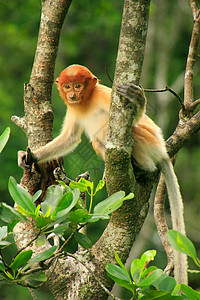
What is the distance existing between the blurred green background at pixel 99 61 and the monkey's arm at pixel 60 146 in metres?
2.54

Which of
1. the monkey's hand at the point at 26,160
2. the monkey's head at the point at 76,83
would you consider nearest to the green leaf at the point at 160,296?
the monkey's hand at the point at 26,160

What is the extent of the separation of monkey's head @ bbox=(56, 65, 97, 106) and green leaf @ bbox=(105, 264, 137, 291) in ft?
6.94

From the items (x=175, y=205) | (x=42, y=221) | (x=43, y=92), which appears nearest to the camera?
(x=42, y=221)

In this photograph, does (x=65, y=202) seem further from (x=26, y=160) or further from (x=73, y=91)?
(x=73, y=91)

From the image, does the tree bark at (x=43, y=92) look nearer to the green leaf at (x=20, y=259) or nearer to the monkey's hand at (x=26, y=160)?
the monkey's hand at (x=26, y=160)

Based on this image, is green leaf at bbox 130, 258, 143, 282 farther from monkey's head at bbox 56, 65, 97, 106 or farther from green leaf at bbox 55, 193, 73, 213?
monkey's head at bbox 56, 65, 97, 106

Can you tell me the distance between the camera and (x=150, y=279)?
65.2 inches

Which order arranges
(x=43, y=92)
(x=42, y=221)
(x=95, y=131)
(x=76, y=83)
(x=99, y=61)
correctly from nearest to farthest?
(x=42, y=221) → (x=43, y=92) → (x=76, y=83) → (x=95, y=131) → (x=99, y=61)

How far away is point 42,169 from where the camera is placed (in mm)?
3053

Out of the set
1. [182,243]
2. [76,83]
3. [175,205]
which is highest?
[76,83]

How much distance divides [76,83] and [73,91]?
0.09 m

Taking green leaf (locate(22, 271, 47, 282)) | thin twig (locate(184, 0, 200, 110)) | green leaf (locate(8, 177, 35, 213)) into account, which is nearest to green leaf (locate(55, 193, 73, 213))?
green leaf (locate(8, 177, 35, 213))

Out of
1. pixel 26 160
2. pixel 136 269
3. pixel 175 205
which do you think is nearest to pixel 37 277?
pixel 136 269

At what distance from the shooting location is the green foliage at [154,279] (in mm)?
1628
